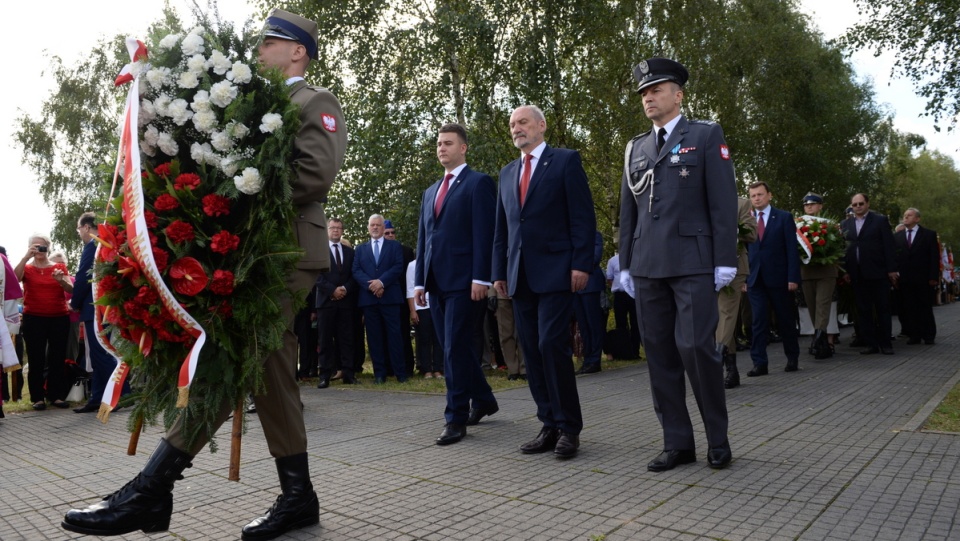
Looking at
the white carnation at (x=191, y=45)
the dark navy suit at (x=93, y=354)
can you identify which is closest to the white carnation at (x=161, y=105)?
the white carnation at (x=191, y=45)

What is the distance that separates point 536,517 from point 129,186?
2436 millimetres

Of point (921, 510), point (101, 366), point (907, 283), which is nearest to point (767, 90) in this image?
point (907, 283)

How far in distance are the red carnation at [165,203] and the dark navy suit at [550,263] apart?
8.64ft

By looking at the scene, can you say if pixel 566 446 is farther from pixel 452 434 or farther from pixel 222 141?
pixel 222 141

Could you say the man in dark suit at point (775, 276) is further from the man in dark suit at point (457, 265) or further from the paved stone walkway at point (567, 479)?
the man in dark suit at point (457, 265)

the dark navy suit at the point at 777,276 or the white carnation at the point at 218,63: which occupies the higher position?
the white carnation at the point at 218,63

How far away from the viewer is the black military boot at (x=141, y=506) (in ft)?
10.8

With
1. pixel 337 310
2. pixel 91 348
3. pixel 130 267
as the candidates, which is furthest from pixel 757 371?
pixel 91 348

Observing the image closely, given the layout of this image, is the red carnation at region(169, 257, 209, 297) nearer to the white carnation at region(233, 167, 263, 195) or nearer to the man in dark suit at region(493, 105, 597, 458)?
the white carnation at region(233, 167, 263, 195)

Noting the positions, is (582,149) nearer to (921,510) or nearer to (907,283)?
(907,283)

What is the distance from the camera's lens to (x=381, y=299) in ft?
36.9

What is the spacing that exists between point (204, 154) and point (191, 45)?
1.71 ft

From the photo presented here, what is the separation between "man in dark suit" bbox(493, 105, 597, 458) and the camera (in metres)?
5.32

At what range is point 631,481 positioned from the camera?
14.6 feet
